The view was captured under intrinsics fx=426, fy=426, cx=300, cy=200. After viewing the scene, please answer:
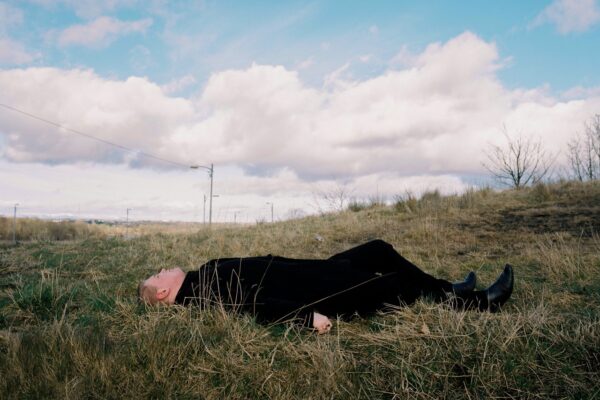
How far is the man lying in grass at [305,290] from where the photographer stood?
9.49 ft

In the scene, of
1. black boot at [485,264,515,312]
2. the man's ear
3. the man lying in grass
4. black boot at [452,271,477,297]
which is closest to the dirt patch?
black boot at [452,271,477,297]

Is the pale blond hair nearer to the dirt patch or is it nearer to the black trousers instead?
the black trousers

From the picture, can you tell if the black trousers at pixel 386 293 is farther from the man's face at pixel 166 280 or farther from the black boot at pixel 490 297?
the man's face at pixel 166 280

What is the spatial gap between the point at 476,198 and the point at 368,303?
27.1 feet

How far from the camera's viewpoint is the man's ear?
3287 millimetres

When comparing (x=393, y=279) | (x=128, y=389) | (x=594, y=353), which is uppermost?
(x=393, y=279)

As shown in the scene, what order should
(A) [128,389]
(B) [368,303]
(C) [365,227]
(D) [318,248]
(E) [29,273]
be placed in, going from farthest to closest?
(C) [365,227] < (D) [318,248] < (E) [29,273] < (B) [368,303] < (A) [128,389]

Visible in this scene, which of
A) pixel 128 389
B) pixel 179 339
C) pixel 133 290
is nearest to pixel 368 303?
pixel 179 339

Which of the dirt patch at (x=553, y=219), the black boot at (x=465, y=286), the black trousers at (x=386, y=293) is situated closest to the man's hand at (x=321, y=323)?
the black trousers at (x=386, y=293)

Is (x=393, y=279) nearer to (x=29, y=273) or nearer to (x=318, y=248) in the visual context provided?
(x=318, y=248)

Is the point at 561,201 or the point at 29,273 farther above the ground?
the point at 561,201

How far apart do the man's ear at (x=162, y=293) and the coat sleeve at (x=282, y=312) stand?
0.85 metres

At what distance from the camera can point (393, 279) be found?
304 cm

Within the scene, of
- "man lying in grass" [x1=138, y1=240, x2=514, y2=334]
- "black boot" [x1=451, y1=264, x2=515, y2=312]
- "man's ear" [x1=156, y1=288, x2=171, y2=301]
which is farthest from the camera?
"man's ear" [x1=156, y1=288, x2=171, y2=301]
